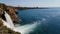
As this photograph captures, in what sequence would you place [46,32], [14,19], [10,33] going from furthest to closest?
[14,19]
[46,32]
[10,33]

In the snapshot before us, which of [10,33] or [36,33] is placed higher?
[10,33]

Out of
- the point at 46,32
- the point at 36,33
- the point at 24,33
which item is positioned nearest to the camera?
the point at 24,33

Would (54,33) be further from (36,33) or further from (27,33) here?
(27,33)

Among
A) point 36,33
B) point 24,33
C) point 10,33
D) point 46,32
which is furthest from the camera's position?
point 46,32

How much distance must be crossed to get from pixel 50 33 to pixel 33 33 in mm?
4776

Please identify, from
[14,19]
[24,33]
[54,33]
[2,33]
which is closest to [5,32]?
[2,33]

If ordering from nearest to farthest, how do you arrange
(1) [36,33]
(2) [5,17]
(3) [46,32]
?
(1) [36,33] → (3) [46,32] → (2) [5,17]

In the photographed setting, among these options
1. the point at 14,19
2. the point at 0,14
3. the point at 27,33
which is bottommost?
the point at 14,19

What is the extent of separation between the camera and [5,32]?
995 inches

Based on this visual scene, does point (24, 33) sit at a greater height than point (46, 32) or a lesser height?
greater

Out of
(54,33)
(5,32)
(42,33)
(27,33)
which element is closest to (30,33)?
(27,33)

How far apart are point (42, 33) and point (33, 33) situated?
2.86 metres

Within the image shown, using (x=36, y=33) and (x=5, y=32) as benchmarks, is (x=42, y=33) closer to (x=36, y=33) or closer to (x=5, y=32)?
(x=36, y=33)

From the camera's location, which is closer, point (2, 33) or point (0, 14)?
point (2, 33)
